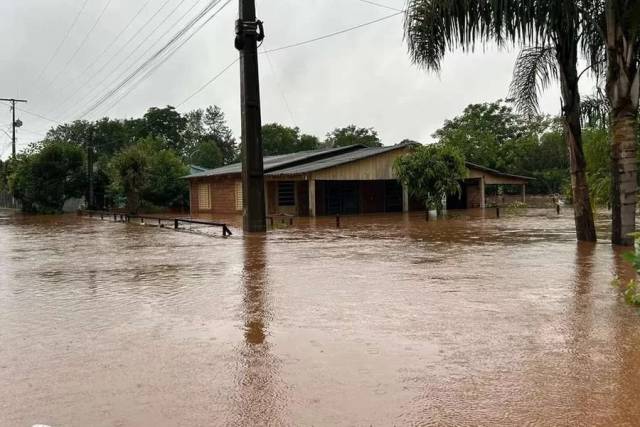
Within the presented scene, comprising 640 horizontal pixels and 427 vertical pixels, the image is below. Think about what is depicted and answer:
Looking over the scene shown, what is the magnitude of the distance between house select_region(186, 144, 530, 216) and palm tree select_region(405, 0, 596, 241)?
49.0ft

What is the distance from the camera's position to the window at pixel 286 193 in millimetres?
31031

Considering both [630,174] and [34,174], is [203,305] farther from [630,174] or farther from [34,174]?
[34,174]

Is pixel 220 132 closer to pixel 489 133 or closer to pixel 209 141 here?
pixel 209 141

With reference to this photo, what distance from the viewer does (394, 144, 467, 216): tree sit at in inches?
970

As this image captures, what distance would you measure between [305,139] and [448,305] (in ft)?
207

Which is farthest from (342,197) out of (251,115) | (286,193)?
(251,115)

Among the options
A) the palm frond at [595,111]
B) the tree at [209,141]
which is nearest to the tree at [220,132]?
the tree at [209,141]

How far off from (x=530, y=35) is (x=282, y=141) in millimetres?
57027

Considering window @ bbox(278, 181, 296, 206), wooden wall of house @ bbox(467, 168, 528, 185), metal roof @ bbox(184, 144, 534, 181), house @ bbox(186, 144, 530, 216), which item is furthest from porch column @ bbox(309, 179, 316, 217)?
wooden wall of house @ bbox(467, 168, 528, 185)

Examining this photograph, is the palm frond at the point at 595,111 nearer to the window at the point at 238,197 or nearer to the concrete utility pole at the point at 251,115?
the concrete utility pole at the point at 251,115

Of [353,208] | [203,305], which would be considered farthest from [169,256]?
[353,208]

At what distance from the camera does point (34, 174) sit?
38625mm

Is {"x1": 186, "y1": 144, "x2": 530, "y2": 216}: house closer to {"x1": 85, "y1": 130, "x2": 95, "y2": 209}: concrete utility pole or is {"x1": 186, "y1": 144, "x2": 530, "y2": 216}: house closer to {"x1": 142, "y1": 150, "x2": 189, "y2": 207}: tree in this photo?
{"x1": 142, "y1": 150, "x2": 189, "y2": 207}: tree

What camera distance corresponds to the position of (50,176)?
3881cm
